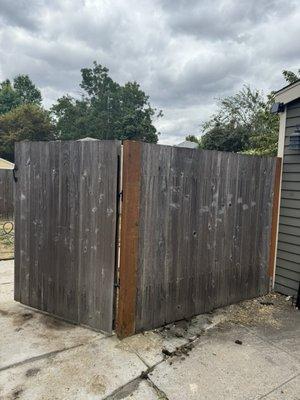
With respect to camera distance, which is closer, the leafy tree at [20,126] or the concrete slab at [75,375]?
the concrete slab at [75,375]

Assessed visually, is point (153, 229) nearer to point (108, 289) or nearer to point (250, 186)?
point (108, 289)

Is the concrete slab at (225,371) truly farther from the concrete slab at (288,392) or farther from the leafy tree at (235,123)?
the leafy tree at (235,123)

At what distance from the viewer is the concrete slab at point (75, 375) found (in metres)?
2.06

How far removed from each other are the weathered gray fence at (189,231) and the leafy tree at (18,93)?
150 ft

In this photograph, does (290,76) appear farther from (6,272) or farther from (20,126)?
(20,126)

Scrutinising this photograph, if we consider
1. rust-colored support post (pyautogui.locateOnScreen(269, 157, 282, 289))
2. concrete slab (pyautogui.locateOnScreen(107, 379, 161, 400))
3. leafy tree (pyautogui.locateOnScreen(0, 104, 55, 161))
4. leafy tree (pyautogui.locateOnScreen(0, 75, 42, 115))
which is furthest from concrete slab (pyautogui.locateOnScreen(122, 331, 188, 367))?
leafy tree (pyautogui.locateOnScreen(0, 75, 42, 115))

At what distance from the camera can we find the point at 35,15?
7.55 m

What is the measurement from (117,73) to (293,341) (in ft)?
158

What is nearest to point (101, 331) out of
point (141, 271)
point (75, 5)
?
point (141, 271)

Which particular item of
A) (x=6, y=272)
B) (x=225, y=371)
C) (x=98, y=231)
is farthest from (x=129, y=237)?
(x=6, y=272)

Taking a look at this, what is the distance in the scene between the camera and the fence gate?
2729 millimetres

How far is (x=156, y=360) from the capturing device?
2480mm

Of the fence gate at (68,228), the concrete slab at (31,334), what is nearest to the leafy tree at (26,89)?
the fence gate at (68,228)

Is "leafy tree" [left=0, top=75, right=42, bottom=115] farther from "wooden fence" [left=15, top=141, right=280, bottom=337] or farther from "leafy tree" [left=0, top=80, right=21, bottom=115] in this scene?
"wooden fence" [left=15, top=141, right=280, bottom=337]
